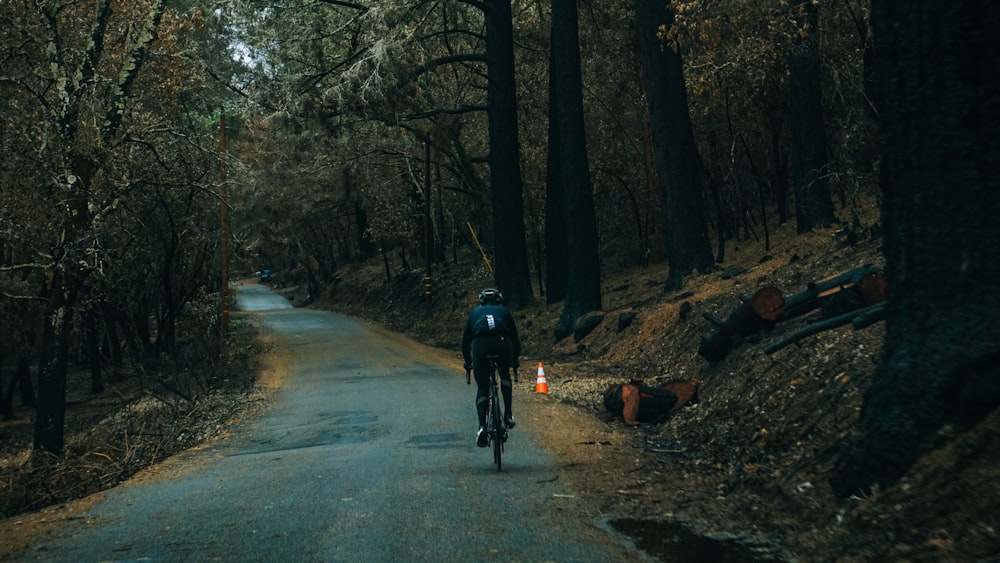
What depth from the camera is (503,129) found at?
29.9 metres

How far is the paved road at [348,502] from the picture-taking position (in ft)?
23.0

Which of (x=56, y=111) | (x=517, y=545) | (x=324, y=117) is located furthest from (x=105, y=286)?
(x=517, y=545)

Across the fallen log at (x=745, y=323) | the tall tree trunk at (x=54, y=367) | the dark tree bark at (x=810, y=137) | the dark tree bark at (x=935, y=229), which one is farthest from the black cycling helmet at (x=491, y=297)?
the dark tree bark at (x=810, y=137)

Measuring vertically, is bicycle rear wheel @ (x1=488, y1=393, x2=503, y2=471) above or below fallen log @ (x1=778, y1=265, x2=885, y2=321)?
below

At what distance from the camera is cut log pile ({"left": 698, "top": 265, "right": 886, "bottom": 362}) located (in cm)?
1143

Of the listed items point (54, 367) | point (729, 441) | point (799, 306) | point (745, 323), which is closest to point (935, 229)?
point (729, 441)

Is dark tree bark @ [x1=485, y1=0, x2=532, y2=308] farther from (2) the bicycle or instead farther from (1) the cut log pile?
(2) the bicycle

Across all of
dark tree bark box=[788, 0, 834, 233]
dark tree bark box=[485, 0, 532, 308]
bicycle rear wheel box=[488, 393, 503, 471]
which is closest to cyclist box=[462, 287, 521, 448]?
bicycle rear wheel box=[488, 393, 503, 471]

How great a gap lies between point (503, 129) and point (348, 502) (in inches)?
879

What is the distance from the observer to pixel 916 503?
19.7ft

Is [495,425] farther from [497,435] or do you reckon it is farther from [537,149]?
[537,149]

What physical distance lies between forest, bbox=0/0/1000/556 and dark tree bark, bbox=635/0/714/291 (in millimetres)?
58

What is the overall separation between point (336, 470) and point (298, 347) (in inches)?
961

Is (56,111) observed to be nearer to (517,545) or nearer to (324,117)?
(324,117)
